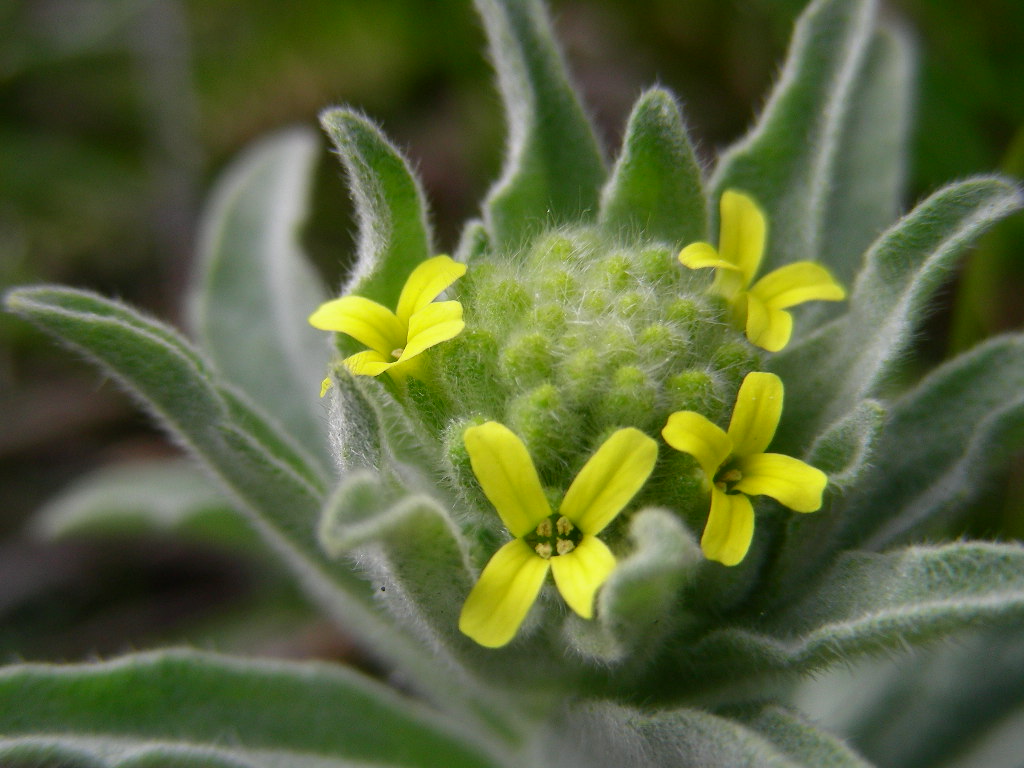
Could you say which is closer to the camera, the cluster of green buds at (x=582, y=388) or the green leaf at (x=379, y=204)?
the cluster of green buds at (x=582, y=388)

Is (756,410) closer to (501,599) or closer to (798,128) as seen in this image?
(501,599)

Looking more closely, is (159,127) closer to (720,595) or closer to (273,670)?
(273,670)

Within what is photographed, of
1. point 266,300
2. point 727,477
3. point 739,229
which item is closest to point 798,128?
point 739,229

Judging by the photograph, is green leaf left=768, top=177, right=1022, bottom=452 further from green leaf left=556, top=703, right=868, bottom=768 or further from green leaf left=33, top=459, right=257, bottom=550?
green leaf left=33, top=459, right=257, bottom=550

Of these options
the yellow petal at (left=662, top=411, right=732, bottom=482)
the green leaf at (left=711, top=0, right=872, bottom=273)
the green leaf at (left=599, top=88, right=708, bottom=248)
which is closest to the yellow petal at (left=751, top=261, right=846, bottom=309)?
the green leaf at (left=599, top=88, right=708, bottom=248)

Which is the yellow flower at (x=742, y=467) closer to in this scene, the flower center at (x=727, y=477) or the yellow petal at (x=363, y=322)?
the flower center at (x=727, y=477)

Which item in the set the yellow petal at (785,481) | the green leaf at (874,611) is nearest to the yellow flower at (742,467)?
the yellow petal at (785,481)

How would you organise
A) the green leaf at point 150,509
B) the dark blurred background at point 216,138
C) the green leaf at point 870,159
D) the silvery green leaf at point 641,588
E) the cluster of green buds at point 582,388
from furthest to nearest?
the dark blurred background at point 216,138
the green leaf at point 150,509
the green leaf at point 870,159
the cluster of green buds at point 582,388
the silvery green leaf at point 641,588

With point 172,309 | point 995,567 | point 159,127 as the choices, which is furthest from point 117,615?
point 995,567
